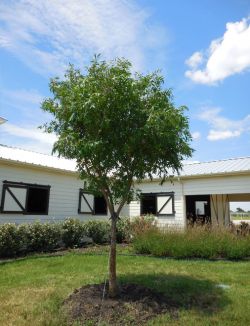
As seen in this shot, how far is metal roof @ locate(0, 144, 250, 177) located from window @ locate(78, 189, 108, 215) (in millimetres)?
1541

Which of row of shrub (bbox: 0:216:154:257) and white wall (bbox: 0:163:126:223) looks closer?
row of shrub (bbox: 0:216:154:257)

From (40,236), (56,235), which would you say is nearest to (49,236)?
(56,235)

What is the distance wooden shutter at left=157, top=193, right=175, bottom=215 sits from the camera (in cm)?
1592

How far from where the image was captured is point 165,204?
1614 centimetres

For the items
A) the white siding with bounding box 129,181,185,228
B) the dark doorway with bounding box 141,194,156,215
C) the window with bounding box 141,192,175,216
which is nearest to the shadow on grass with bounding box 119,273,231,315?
the white siding with bounding box 129,181,185,228

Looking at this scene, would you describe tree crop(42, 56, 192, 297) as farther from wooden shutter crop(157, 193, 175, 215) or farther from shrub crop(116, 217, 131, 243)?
wooden shutter crop(157, 193, 175, 215)

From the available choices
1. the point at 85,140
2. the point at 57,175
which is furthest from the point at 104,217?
the point at 85,140

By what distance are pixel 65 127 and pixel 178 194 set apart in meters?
10.7

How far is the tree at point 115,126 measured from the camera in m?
5.34

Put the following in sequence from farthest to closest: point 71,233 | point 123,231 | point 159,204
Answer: point 159,204 < point 123,231 < point 71,233

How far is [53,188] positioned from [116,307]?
373 inches

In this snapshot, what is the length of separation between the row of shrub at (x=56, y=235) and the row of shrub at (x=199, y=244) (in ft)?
3.71

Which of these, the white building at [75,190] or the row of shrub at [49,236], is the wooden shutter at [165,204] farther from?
the row of shrub at [49,236]

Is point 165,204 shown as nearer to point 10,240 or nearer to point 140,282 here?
point 10,240
